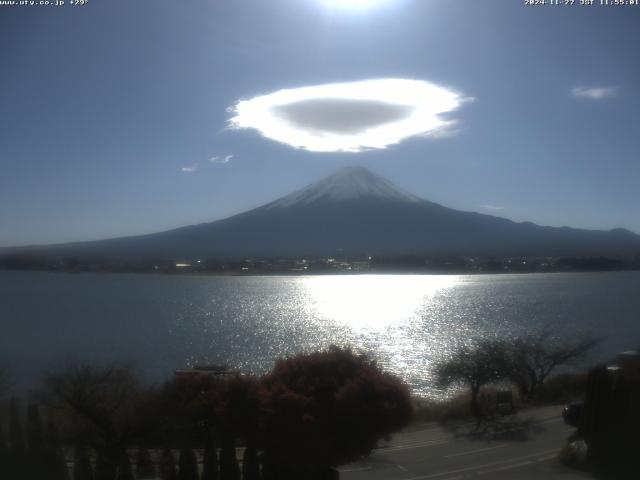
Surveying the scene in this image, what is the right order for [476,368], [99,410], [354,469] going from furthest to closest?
[476,368], [354,469], [99,410]

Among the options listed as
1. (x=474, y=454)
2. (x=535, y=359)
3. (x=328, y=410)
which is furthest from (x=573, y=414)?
(x=535, y=359)

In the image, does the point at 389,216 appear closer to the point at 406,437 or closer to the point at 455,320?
the point at 455,320

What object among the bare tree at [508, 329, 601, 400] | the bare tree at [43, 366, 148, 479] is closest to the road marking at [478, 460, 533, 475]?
the bare tree at [43, 366, 148, 479]

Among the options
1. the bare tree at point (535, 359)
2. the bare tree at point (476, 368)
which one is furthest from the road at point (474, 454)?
the bare tree at point (535, 359)

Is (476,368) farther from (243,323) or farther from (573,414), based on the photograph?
(243,323)

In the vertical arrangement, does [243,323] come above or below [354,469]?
above

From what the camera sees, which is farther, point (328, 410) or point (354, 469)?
point (354, 469)

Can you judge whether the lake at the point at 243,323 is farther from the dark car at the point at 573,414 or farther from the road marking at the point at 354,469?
the dark car at the point at 573,414
